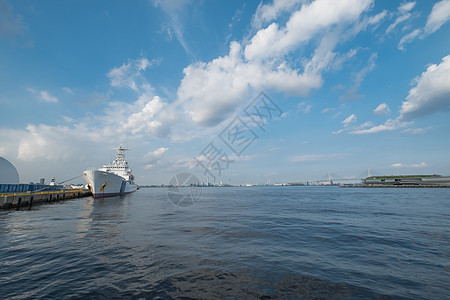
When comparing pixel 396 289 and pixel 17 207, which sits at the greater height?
→ pixel 17 207

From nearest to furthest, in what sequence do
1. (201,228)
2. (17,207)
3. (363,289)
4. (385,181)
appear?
1. (363,289)
2. (201,228)
3. (17,207)
4. (385,181)

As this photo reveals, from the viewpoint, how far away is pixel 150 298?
4809 mm

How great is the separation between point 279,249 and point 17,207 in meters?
34.0

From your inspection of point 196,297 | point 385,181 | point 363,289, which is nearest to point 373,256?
point 363,289

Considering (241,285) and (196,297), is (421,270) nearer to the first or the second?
(241,285)

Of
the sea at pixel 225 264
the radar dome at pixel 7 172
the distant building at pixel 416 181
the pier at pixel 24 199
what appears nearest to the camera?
the sea at pixel 225 264

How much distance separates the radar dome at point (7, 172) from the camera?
54.2 m

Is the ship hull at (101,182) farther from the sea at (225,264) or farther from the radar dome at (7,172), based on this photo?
the radar dome at (7,172)

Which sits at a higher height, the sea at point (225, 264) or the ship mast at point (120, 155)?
the ship mast at point (120, 155)

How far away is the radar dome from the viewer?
178ft

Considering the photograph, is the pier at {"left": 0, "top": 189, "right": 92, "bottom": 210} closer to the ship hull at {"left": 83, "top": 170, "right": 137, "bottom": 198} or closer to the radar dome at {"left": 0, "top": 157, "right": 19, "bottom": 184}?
the ship hull at {"left": 83, "top": 170, "right": 137, "bottom": 198}

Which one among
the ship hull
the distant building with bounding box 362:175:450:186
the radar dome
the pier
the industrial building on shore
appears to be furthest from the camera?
the distant building with bounding box 362:175:450:186

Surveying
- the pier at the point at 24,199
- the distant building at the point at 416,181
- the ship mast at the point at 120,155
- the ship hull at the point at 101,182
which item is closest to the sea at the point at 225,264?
the pier at the point at 24,199

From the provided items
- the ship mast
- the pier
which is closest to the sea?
the pier
